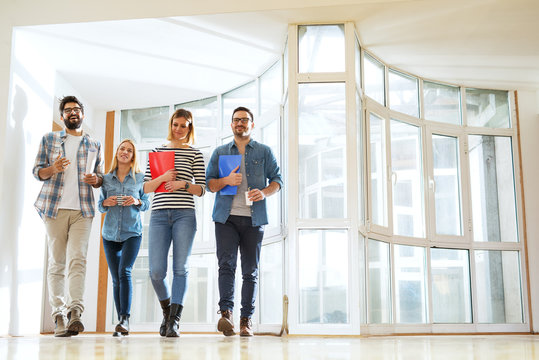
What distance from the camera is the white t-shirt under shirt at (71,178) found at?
381 centimetres

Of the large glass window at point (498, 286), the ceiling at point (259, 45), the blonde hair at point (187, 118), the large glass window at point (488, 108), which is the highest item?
the ceiling at point (259, 45)

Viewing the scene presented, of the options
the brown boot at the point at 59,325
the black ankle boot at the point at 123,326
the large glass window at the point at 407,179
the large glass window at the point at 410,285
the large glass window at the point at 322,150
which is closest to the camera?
the brown boot at the point at 59,325

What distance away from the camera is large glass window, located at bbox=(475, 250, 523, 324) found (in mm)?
5488

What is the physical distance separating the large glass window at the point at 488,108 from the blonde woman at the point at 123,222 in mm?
3158

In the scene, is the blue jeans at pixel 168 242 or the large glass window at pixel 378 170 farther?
the large glass window at pixel 378 170

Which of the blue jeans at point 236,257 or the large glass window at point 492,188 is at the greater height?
the large glass window at point 492,188

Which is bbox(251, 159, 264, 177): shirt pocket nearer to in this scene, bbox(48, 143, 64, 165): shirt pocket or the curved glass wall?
the curved glass wall

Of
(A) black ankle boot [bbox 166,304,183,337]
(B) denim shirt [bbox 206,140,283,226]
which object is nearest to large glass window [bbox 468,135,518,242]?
(B) denim shirt [bbox 206,140,283,226]

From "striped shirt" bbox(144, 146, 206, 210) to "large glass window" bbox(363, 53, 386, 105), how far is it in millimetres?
1667

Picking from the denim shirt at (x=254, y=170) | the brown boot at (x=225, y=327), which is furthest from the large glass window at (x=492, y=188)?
the brown boot at (x=225, y=327)

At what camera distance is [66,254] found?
376 centimetres

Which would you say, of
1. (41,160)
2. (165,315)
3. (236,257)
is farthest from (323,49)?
(165,315)

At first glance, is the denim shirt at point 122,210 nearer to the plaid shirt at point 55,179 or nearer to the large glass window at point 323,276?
the plaid shirt at point 55,179

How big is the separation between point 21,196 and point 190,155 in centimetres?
140
